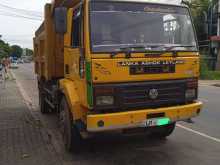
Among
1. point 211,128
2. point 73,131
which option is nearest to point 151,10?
point 73,131

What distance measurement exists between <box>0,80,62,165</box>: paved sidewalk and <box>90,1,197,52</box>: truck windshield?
85.0 inches

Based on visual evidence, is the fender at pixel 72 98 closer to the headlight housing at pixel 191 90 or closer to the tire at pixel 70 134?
the tire at pixel 70 134

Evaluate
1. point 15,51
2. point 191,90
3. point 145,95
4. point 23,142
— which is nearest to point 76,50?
point 145,95

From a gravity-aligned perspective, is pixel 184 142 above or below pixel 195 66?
below

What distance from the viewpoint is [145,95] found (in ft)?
20.9

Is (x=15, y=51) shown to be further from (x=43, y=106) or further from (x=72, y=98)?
(x=72, y=98)

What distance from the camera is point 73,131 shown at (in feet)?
23.1

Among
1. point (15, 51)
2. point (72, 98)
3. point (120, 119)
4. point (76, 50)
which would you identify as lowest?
point (120, 119)

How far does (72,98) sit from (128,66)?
3.87 ft

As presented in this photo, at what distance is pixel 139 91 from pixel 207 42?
40179 millimetres

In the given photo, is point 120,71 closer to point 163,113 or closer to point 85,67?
point 85,67

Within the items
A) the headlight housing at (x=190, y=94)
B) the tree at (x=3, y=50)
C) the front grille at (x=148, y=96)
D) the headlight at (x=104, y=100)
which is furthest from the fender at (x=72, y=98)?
the tree at (x=3, y=50)

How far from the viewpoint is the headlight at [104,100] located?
6098mm

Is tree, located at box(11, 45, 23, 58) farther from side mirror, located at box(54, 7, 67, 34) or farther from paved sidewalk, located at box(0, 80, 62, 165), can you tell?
side mirror, located at box(54, 7, 67, 34)
